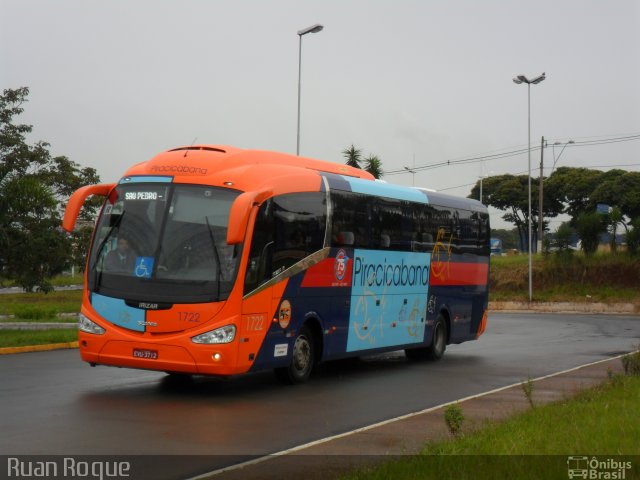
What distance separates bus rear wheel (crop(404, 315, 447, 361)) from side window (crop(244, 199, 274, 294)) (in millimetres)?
7209

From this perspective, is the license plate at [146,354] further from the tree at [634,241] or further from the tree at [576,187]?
the tree at [576,187]

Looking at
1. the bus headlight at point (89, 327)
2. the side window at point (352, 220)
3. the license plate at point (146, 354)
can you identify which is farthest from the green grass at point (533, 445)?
the bus headlight at point (89, 327)

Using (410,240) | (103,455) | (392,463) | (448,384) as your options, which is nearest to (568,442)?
(392,463)

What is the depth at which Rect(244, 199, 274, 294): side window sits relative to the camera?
14125 millimetres

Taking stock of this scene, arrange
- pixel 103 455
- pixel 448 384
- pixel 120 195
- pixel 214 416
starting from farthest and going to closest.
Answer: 1. pixel 448 384
2. pixel 120 195
3. pixel 214 416
4. pixel 103 455

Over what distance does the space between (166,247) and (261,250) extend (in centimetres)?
132

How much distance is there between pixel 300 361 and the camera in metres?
15.9

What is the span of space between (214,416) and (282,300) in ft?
10.0

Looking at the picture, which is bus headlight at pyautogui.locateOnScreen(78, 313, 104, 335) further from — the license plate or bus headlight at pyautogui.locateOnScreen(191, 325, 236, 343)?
bus headlight at pyautogui.locateOnScreen(191, 325, 236, 343)

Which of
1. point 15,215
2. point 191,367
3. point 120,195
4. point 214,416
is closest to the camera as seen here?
point 214,416

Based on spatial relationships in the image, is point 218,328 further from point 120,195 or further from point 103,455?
point 103,455

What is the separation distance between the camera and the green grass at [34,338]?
72.5 feet

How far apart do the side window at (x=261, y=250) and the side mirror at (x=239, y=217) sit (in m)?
0.45

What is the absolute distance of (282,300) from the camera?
14969 millimetres
